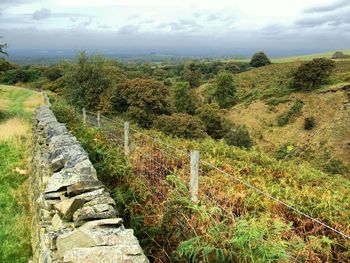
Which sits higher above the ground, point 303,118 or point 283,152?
point 303,118

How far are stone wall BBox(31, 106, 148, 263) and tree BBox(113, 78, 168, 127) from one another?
4154 centimetres

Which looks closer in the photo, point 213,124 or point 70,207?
point 70,207

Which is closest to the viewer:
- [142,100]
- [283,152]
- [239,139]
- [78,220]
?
[78,220]

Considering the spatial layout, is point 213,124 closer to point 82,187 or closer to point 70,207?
point 82,187

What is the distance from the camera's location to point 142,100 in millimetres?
48812

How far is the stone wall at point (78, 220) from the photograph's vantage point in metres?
3.37

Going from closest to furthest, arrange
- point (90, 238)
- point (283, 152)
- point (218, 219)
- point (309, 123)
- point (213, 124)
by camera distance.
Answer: point (90, 238) → point (218, 219) → point (283, 152) → point (309, 123) → point (213, 124)

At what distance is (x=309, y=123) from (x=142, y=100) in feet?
75.3

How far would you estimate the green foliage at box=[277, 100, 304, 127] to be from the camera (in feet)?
176

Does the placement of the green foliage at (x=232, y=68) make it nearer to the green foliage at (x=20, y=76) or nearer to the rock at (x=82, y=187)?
the green foliage at (x=20, y=76)

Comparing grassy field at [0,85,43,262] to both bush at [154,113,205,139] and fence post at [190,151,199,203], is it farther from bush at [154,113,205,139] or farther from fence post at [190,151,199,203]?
bush at [154,113,205,139]

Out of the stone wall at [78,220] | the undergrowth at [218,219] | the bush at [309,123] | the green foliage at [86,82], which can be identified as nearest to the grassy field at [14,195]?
the stone wall at [78,220]

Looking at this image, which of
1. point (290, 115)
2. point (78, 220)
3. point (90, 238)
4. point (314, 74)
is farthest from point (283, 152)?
point (90, 238)

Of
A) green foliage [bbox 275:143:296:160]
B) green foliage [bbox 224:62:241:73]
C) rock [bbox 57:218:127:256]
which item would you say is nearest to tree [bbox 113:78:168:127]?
green foliage [bbox 275:143:296:160]
